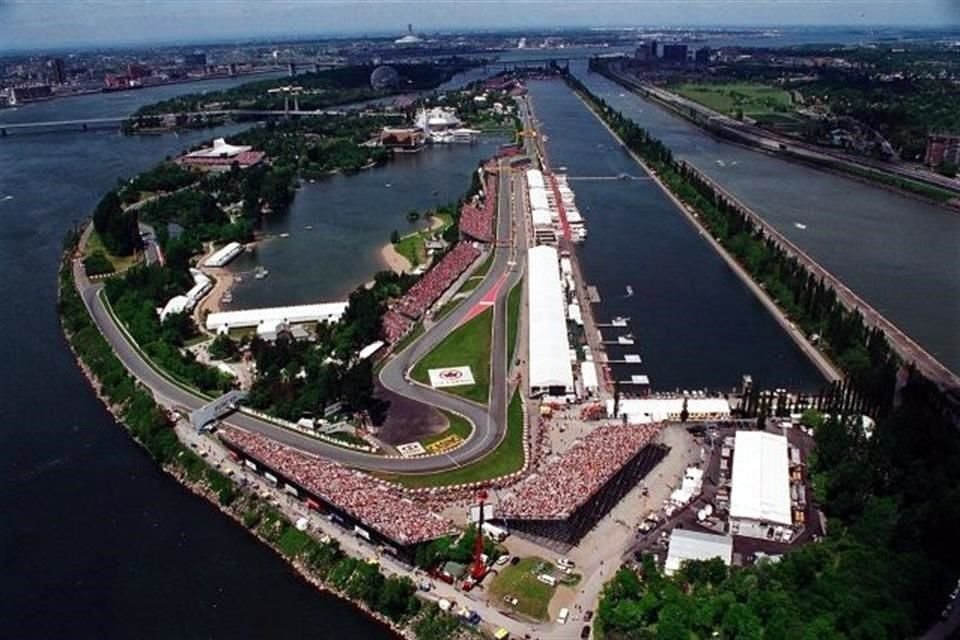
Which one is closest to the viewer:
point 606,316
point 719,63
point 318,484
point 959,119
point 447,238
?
point 318,484

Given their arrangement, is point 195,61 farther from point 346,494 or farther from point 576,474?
point 576,474

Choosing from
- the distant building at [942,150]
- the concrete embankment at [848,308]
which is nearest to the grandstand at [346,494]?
the concrete embankment at [848,308]

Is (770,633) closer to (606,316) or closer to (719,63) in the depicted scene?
(606,316)

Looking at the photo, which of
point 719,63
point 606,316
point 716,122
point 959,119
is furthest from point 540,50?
point 606,316

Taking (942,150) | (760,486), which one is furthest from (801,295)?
(942,150)

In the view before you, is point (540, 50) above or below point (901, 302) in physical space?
above

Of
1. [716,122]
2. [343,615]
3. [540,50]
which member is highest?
[540,50]

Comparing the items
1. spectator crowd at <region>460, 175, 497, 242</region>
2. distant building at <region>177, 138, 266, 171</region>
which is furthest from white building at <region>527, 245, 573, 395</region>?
distant building at <region>177, 138, 266, 171</region>

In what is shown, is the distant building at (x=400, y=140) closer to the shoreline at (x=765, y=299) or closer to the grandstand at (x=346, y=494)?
the shoreline at (x=765, y=299)
